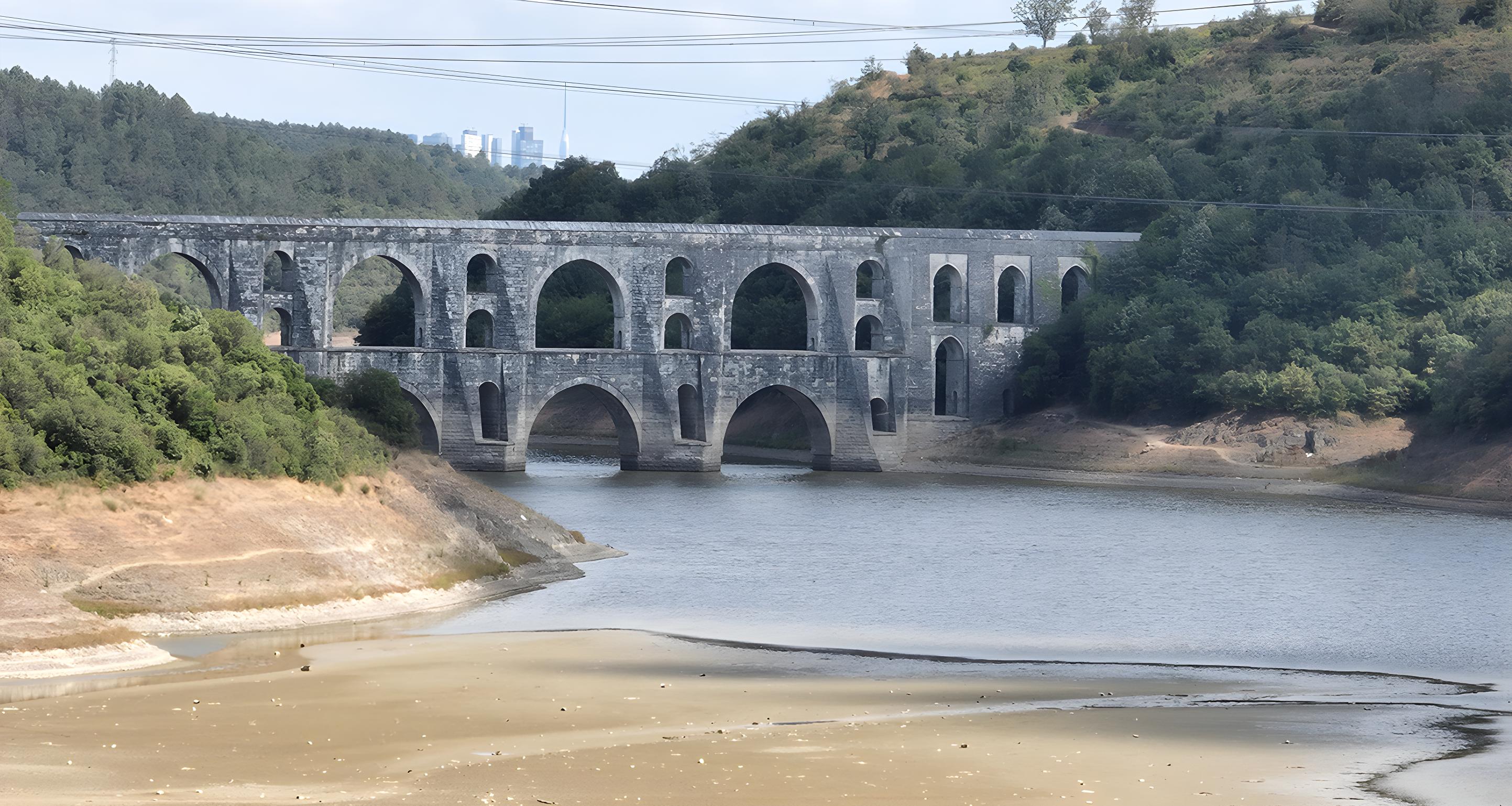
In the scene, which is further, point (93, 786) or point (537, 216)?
point (537, 216)

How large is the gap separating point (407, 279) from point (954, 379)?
83.5 ft

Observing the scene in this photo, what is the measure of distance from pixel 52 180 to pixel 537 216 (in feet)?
102

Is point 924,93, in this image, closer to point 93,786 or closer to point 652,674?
point 652,674

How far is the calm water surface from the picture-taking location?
3466 cm

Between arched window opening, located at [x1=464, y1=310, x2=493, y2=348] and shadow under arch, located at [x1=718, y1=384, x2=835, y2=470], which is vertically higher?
arched window opening, located at [x1=464, y1=310, x2=493, y2=348]

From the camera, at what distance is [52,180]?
356 feet

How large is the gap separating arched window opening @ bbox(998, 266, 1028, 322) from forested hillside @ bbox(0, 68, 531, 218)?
149ft

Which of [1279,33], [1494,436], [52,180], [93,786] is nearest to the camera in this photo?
[93,786]

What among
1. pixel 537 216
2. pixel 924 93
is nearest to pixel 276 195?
pixel 537 216

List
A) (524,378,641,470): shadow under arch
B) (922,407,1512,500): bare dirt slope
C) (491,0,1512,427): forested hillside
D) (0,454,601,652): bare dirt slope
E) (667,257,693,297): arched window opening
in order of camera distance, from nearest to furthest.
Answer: (0,454,601,652): bare dirt slope < (922,407,1512,500): bare dirt slope < (524,378,641,470): shadow under arch < (491,0,1512,427): forested hillside < (667,257,693,297): arched window opening

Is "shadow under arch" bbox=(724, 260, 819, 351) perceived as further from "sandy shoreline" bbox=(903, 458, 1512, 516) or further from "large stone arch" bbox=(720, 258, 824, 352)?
"sandy shoreline" bbox=(903, 458, 1512, 516)

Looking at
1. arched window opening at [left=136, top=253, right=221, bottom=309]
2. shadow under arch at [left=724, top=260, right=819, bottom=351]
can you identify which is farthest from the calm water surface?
arched window opening at [left=136, top=253, right=221, bottom=309]

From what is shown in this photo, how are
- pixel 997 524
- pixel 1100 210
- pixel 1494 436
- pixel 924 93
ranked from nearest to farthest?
pixel 997 524
pixel 1494 436
pixel 1100 210
pixel 924 93

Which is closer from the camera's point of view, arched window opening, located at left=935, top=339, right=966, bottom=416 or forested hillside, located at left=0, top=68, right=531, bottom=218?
arched window opening, located at left=935, top=339, right=966, bottom=416
